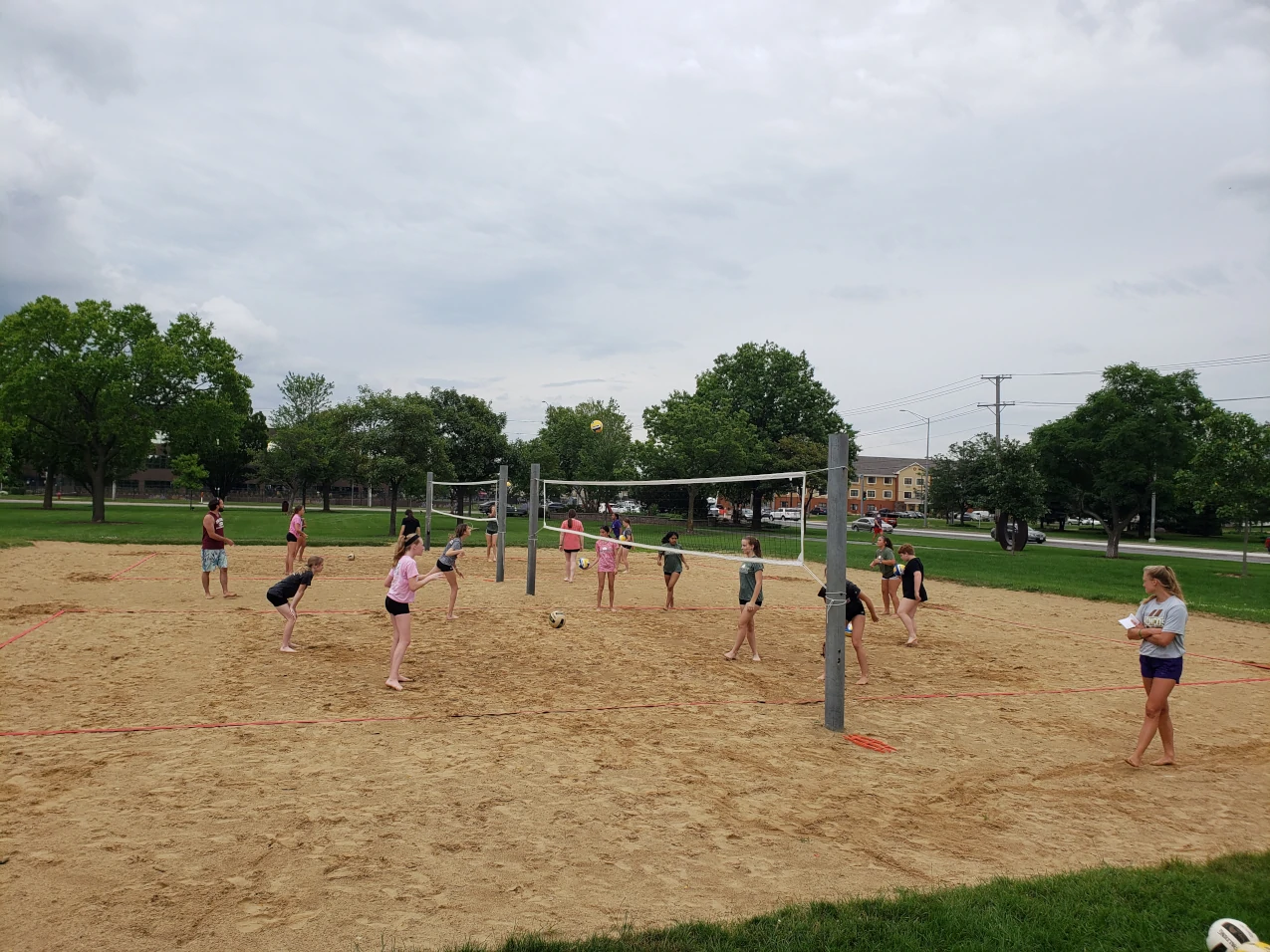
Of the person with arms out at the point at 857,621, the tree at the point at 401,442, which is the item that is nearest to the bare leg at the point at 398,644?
the person with arms out at the point at 857,621

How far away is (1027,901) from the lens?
371cm

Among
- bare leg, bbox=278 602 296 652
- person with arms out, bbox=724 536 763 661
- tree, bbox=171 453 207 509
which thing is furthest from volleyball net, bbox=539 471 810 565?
tree, bbox=171 453 207 509

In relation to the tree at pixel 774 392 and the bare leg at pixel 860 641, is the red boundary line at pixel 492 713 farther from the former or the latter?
the tree at pixel 774 392

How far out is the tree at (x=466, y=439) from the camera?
165 feet

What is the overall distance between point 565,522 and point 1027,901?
13133 mm

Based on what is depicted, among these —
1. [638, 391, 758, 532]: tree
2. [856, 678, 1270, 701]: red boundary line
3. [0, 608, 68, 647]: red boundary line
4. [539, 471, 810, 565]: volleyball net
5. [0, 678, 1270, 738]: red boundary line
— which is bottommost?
[856, 678, 1270, 701]: red boundary line

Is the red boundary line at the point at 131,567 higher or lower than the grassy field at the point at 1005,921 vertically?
lower

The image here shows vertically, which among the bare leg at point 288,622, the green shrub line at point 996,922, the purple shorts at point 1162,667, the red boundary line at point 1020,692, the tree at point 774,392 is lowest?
the red boundary line at point 1020,692

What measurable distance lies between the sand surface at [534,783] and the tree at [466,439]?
39808mm

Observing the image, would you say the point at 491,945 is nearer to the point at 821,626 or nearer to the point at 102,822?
the point at 102,822

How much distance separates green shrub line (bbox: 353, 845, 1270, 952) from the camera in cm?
331

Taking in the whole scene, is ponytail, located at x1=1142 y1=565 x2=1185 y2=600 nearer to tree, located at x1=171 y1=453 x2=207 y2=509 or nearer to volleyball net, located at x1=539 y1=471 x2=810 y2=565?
volleyball net, located at x1=539 y1=471 x2=810 y2=565

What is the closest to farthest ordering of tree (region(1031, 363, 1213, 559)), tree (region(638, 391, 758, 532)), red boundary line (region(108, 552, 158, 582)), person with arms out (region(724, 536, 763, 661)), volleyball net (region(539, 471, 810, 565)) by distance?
person with arms out (region(724, 536, 763, 661)) < volleyball net (region(539, 471, 810, 565)) < red boundary line (region(108, 552, 158, 582)) < tree (region(1031, 363, 1213, 559)) < tree (region(638, 391, 758, 532))

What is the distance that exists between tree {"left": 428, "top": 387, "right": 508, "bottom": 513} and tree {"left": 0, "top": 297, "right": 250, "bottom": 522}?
1516 centimetres
